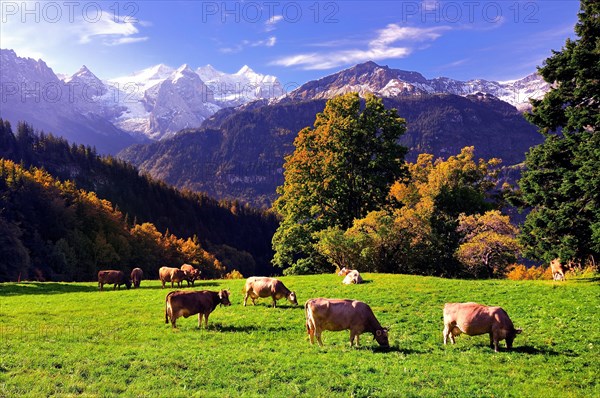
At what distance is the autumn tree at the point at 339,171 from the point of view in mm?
55938

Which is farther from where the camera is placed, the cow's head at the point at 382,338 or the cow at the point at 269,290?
the cow at the point at 269,290

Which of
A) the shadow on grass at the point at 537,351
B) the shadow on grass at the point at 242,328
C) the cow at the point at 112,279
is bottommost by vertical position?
the cow at the point at 112,279

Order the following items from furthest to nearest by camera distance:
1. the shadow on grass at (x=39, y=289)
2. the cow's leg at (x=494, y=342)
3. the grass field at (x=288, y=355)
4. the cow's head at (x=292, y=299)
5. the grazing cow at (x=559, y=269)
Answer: the shadow on grass at (x=39, y=289) < the grazing cow at (x=559, y=269) < the cow's head at (x=292, y=299) < the cow's leg at (x=494, y=342) < the grass field at (x=288, y=355)

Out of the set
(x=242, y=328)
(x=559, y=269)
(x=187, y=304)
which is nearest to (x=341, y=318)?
(x=242, y=328)

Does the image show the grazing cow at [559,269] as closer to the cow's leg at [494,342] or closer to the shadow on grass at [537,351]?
the shadow on grass at [537,351]

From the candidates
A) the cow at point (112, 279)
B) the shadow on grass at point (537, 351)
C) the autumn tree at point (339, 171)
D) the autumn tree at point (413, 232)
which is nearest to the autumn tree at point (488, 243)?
the autumn tree at point (413, 232)

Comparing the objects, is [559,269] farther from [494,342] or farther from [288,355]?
[288,355]

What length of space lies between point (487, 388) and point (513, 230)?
36.4 m

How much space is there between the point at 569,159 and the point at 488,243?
574 inches

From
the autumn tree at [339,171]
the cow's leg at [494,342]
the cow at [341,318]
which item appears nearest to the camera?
the cow's leg at [494,342]

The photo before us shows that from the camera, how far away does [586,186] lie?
28.5 metres

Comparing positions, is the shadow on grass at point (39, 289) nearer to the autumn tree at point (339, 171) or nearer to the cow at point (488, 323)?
the autumn tree at point (339, 171)

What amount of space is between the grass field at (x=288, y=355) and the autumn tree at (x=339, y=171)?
29.2 meters

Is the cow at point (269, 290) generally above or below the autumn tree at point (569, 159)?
below
